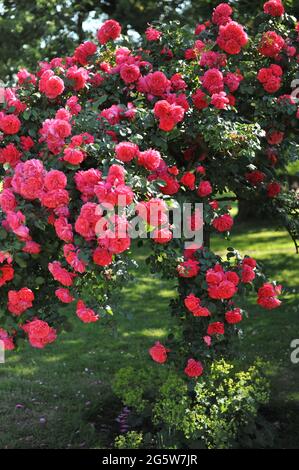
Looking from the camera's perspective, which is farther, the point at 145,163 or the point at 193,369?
the point at 193,369

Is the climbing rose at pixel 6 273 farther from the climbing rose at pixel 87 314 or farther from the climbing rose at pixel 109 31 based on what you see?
the climbing rose at pixel 109 31

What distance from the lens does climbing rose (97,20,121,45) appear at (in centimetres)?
421

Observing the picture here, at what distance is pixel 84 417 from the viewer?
4.97 meters

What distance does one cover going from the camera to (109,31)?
4211 millimetres

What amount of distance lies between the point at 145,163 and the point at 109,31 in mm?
1351

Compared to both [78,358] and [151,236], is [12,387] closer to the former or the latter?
[78,358]

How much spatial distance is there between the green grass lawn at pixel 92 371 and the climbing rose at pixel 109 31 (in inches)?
61.8

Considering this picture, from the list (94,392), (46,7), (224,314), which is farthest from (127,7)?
(224,314)

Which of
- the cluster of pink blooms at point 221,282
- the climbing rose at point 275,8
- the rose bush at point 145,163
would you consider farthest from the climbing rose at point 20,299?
the climbing rose at point 275,8

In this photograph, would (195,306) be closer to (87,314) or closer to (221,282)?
(221,282)

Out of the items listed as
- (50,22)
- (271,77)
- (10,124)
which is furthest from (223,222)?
(50,22)

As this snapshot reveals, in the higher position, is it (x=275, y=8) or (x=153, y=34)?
(x=275, y=8)

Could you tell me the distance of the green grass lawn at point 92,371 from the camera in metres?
4.73

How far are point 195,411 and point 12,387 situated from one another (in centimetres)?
→ 226
